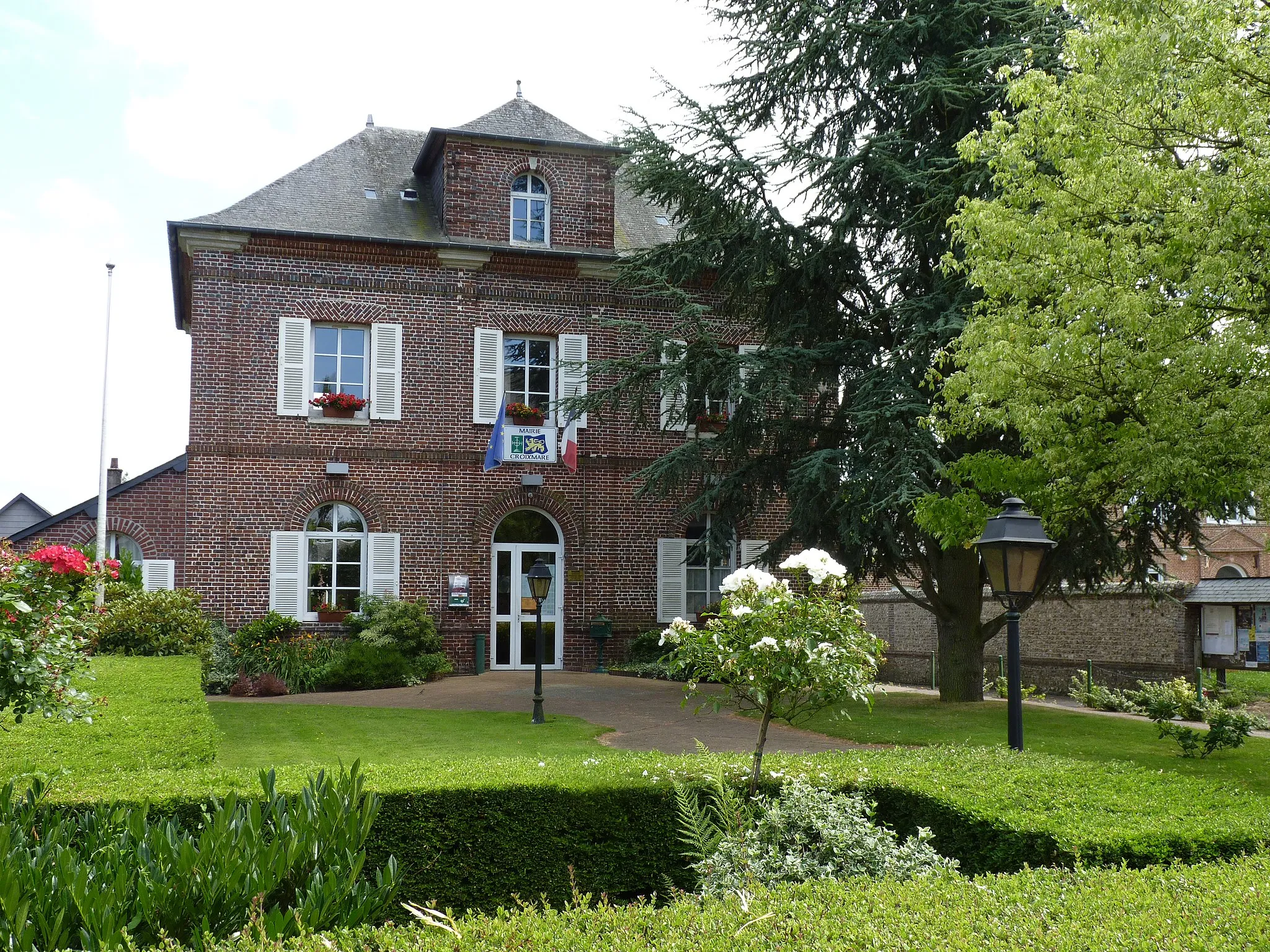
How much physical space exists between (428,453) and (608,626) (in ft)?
14.9

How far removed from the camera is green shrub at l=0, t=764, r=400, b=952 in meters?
2.98

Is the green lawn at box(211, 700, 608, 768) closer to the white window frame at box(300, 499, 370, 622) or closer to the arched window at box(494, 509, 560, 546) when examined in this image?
the white window frame at box(300, 499, 370, 622)

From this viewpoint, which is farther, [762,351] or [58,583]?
[762,351]

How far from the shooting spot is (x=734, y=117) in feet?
54.0

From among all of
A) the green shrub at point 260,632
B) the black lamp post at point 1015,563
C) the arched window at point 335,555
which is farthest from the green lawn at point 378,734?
the black lamp post at point 1015,563

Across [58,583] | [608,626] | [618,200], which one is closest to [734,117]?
[618,200]

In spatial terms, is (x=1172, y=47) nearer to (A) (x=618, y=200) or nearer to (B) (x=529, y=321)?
(B) (x=529, y=321)

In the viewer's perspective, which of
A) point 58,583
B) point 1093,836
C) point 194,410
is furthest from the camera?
point 194,410

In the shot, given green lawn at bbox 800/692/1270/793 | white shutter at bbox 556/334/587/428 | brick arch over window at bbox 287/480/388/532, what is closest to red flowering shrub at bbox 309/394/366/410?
brick arch over window at bbox 287/480/388/532

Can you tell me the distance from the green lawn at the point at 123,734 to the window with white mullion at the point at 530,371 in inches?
380

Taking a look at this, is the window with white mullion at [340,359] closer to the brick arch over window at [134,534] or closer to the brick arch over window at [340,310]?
the brick arch over window at [340,310]

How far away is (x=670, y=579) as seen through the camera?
806 inches

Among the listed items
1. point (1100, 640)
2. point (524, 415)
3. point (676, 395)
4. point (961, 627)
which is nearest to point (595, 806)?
point (676, 395)

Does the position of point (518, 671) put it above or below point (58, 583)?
below
